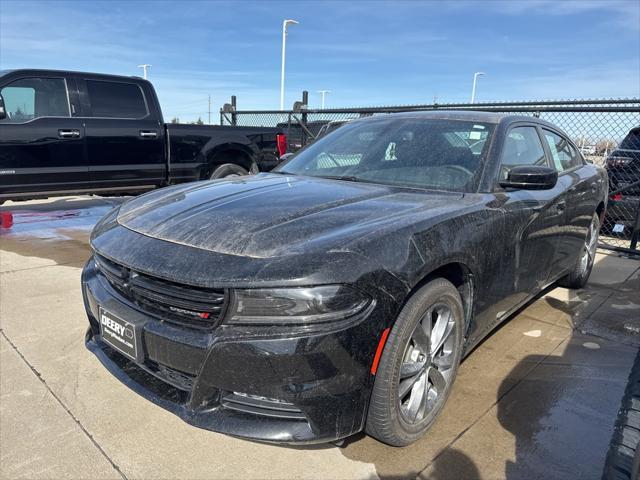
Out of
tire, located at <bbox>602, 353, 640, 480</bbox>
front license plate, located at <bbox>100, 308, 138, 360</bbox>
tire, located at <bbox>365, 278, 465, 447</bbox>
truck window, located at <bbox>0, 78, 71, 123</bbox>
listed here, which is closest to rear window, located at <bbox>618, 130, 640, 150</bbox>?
tire, located at <bbox>365, 278, 465, 447</bbox>

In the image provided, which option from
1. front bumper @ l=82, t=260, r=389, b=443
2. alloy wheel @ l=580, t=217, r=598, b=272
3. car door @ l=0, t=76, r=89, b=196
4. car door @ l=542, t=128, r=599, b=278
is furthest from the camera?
car door @ l=0, t=76, r=89, b=196

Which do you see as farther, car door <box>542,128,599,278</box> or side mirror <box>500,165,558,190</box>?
car door <box>542,128,599,278</box>

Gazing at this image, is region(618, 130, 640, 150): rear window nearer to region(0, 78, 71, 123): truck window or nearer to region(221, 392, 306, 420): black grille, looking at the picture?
region(221, 392, 306, 420): black grille

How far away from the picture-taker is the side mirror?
275cm

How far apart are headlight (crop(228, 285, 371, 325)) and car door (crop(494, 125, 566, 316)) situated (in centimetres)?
136

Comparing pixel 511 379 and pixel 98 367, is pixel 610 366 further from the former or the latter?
pixel 98 367

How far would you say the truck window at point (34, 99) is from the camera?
230 inches

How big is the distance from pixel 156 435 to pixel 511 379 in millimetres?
2119

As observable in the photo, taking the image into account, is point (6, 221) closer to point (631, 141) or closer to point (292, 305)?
point (292, 305)

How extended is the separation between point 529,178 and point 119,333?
2.33m

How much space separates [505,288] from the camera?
2854 millimetres

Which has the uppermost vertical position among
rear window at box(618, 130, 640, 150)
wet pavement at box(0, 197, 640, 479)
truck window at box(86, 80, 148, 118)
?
truck window at box(86, 80, 148, 118)

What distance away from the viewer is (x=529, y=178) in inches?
108

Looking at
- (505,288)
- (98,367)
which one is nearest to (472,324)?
(505,288)
